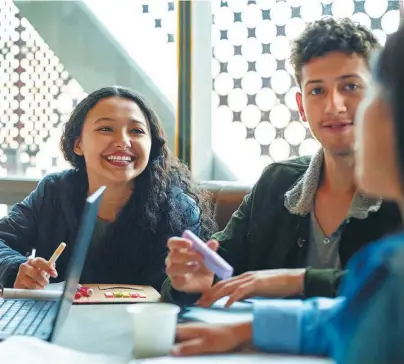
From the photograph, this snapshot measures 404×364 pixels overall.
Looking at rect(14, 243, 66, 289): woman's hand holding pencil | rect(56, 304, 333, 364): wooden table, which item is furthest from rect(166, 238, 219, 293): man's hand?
rect(14, 243, 66, 289): woman's hand holding pencil

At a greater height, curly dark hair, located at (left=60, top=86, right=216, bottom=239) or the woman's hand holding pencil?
curly dark hair, located at (left=60, top=86, right=216, bottom=239)

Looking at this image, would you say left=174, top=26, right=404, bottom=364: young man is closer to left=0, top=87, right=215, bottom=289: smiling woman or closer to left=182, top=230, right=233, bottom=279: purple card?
left=182, top=230, right=233, bottom=279: purple card

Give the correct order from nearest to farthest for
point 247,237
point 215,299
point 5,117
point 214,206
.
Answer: point 215,299, point 247,237, point 214,206, point 5,117

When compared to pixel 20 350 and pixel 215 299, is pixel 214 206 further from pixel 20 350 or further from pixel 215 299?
pixel 20 350

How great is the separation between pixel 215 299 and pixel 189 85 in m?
1.82

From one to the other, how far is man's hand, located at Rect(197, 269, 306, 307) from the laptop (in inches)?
11.6

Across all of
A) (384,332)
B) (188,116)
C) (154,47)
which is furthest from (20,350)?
(154,47)

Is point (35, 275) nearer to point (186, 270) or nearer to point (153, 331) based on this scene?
point (186, 270)

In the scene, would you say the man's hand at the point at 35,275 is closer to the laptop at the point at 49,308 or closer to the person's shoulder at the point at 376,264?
the laptop at the point at 49,308

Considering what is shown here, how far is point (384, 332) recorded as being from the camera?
0.70 meters

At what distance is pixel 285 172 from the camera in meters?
1.77

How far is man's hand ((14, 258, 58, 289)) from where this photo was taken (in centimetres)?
158

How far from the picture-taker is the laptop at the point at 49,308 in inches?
44.0

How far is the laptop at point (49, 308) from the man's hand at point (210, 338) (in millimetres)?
235
